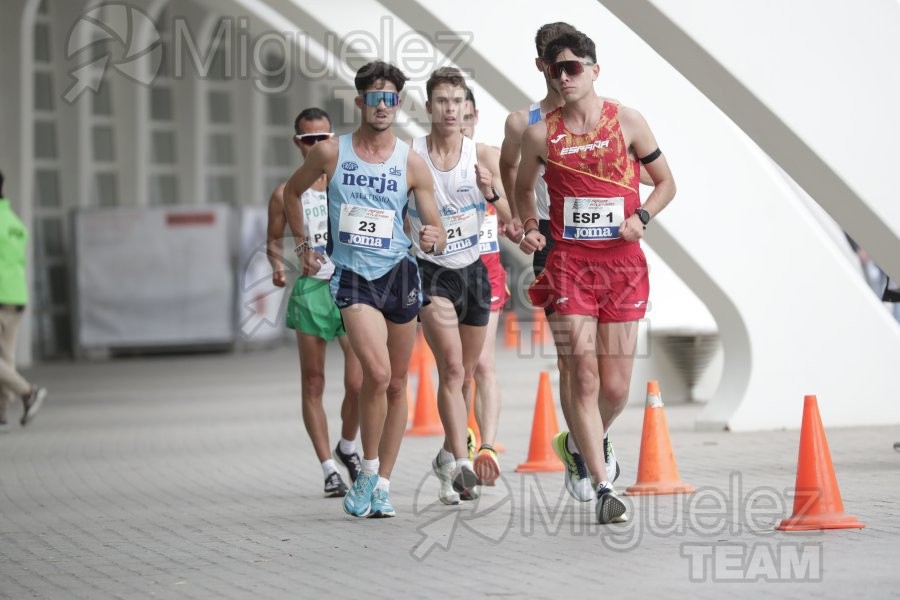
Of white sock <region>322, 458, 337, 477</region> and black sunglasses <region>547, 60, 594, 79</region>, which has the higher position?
black sunglasses <region>547, 60, 594, 79</region>

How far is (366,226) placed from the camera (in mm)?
7992

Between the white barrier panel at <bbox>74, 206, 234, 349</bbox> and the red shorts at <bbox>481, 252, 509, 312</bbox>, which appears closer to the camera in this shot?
the red shorts at <bbox>481, 252, 509, 312</bbox>

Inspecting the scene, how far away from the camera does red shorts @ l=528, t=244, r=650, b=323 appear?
7.67 meters

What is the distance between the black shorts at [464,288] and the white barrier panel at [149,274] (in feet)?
60.4

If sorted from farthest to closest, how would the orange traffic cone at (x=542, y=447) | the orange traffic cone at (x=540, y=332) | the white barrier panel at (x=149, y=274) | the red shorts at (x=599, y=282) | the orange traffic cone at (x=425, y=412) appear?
the white barrier panel at (x=149, y=274)
the orange traffic cone at (x=540, y=332)
the orange traffic cone at (x=425, y=412)
the orange traffic cone at (x=542, y=447)
the red shorts at (x=599, y=282)

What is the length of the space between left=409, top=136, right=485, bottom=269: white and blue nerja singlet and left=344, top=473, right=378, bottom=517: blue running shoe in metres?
1.32

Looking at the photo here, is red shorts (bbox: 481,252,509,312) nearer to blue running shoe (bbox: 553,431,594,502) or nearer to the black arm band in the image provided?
blue running shoe (bbox: 553,431,594,502)

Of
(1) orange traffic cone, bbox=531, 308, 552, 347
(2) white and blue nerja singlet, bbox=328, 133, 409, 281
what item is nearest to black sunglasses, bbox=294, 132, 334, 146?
(2) white and blue nerja singlet, bbox=328, 133, 409, 281

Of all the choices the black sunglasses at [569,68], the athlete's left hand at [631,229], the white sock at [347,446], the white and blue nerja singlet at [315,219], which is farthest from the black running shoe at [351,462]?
the black sunglasses at [569,68]

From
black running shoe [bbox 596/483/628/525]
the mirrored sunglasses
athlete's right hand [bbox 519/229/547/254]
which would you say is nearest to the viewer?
black running shoe [bbox 596/483/628/525]

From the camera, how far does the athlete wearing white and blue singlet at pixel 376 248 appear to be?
7984mm

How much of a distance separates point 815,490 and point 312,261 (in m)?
2.90

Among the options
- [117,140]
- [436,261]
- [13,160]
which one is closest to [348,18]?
[436,261]

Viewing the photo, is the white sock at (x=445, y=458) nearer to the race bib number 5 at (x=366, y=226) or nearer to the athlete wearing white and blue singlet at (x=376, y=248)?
the athlete wearing white and blue singlet at (x=376, y=248)
